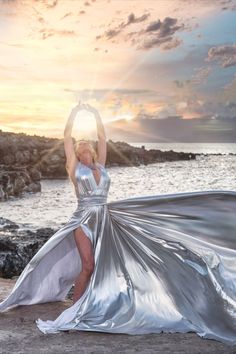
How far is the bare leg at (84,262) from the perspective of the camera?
243 inches

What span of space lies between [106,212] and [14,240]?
8496 millimetres

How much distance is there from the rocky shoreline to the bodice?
0.85 m

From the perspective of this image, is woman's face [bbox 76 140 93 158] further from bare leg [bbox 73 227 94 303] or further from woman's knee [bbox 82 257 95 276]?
woman's knee [bbox 82 257 95 276]

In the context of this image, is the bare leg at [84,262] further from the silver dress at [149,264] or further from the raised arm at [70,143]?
the raised arm at [70,143]

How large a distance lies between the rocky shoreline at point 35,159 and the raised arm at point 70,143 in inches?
23.9

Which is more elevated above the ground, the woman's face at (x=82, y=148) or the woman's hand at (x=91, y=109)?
the woman's hand at (x=91, y=109)

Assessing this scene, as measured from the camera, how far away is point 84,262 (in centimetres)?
620

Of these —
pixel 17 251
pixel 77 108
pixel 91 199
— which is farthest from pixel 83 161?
pixel 17 251

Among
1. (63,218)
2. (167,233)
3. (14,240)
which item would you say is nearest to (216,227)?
(167,233)

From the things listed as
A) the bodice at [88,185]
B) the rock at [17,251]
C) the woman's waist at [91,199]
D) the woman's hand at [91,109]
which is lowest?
the rock at [17,251]

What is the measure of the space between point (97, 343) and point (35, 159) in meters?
60.3

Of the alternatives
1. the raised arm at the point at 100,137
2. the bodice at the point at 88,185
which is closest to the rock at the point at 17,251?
the raised arm at the point at 100,137

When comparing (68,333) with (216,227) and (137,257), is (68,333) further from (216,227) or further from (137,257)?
(216,227)

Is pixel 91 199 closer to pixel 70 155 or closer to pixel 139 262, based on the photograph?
pixel 70 155
